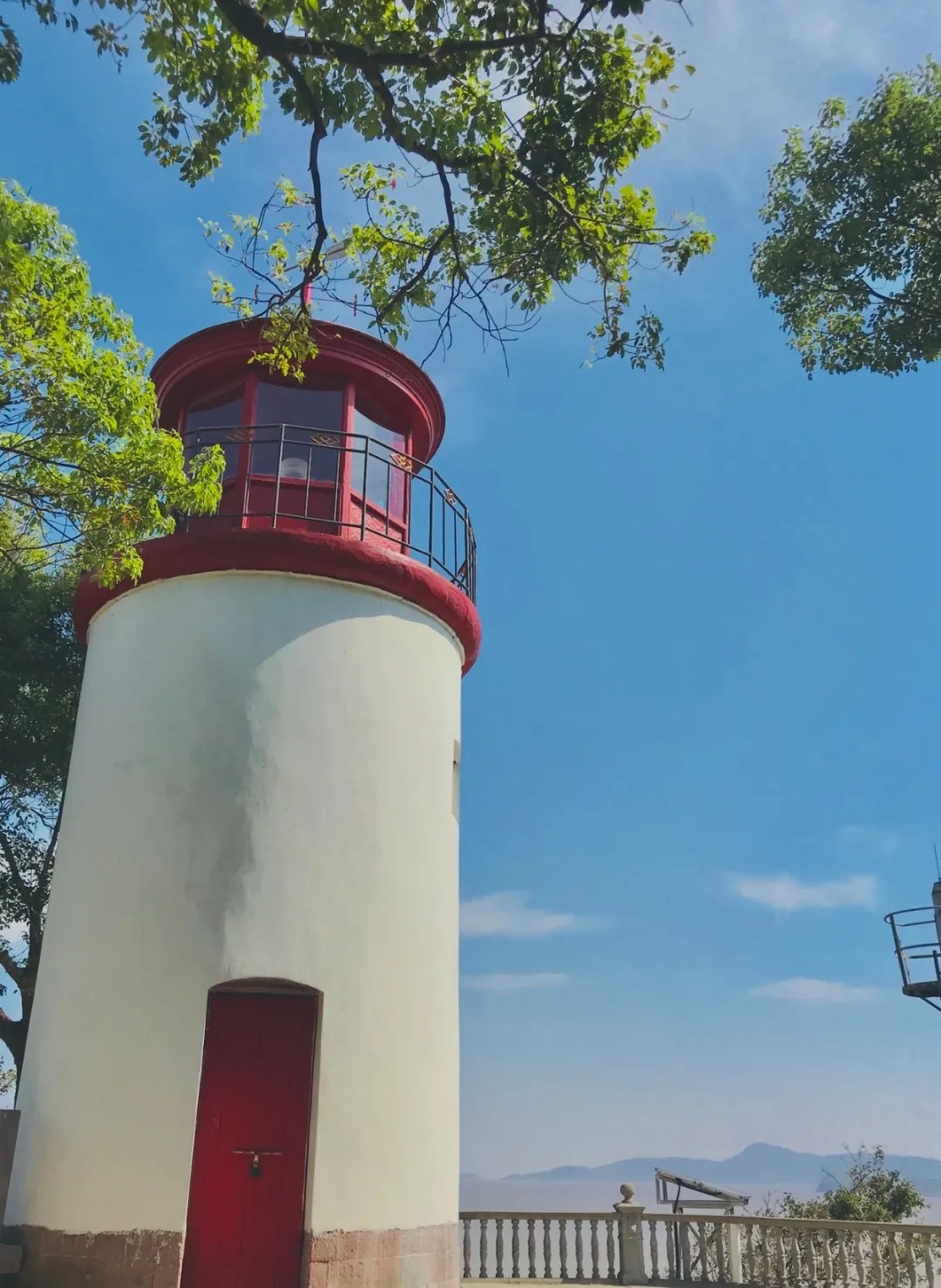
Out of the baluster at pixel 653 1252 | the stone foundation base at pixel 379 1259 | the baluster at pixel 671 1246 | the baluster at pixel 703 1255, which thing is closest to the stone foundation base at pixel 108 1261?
the stone foundation base at pixel 379 1259

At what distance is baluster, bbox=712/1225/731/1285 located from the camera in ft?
41.8

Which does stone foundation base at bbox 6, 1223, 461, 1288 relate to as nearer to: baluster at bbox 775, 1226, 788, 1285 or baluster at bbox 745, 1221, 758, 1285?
baluster at bbox 775, 1226, 788, 1285

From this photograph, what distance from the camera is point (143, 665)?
31.1 feet

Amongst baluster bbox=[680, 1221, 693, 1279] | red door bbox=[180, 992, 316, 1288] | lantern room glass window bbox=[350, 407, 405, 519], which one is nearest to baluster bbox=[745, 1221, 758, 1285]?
baluster bbox=[680, 1221, 693, 1279]

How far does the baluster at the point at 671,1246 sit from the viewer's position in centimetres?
1305

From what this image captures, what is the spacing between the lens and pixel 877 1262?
1152cm

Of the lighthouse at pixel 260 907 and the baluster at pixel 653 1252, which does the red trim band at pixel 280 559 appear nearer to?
the lighthouse at pixel 260 907

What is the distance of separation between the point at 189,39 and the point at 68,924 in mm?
6534

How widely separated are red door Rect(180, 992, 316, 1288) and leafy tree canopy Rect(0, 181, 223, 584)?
381 cm

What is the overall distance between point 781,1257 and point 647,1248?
1720 millimetres

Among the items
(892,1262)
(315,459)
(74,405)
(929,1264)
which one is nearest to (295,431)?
(315,459)

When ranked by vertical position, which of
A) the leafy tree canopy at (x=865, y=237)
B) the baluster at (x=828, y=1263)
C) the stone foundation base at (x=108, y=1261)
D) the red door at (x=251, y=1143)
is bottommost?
the baluster at (x=828, y=1263)

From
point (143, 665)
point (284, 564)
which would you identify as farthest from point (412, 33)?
point (143, 665)

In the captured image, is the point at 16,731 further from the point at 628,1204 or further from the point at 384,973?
the point at 628,1204
